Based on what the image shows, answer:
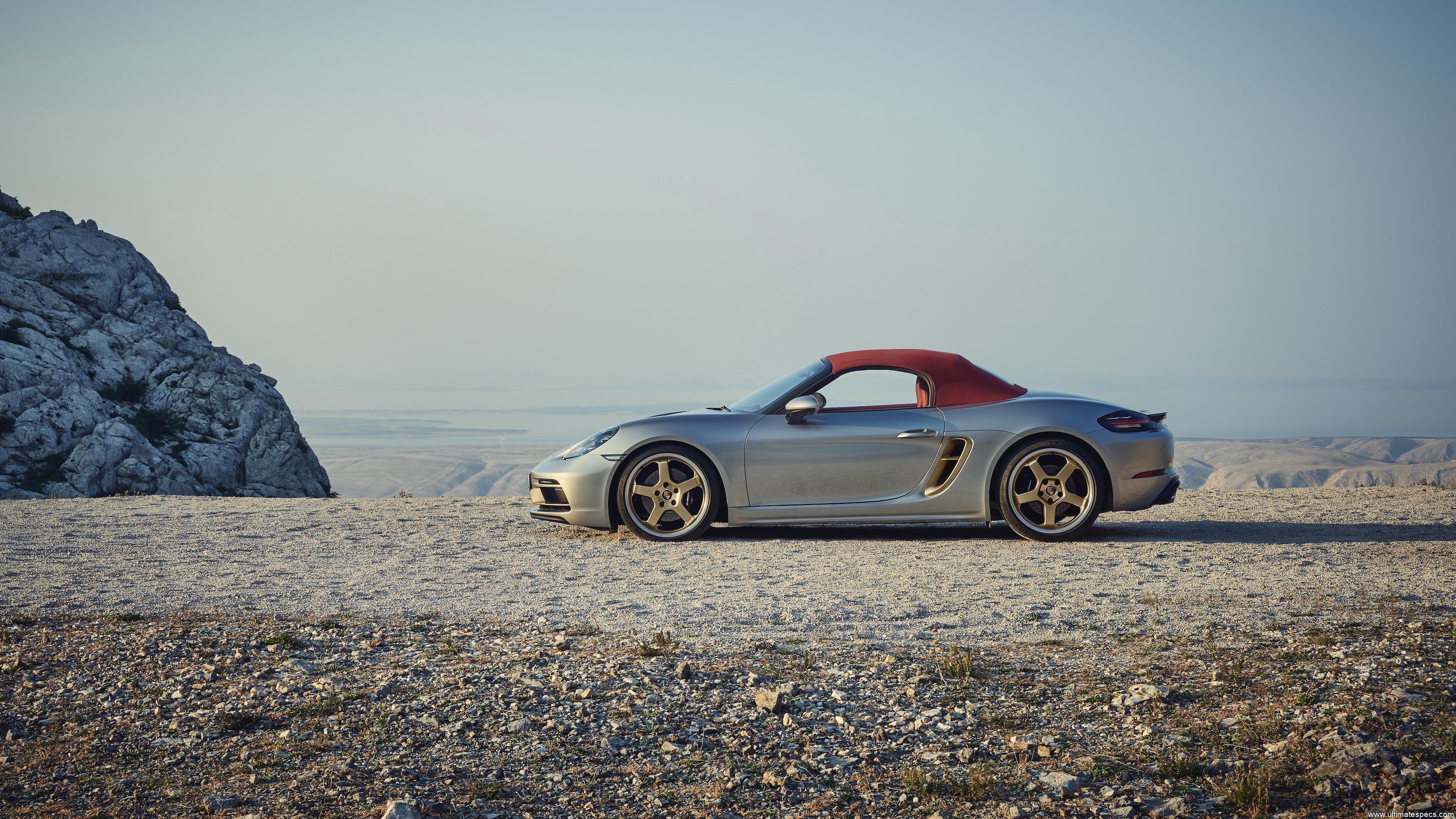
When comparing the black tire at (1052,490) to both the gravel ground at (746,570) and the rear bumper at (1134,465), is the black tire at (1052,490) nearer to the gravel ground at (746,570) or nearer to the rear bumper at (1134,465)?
the rear bumper at (1134,465)

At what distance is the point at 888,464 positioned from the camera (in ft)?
25.9

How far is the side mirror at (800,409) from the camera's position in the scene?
25.8 feet

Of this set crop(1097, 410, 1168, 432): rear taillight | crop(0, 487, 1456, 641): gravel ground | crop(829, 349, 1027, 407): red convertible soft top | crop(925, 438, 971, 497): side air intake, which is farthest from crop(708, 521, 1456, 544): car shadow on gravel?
crop(829, 349, 1027, 407): red convertible soft top

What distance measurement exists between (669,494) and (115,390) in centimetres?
2170

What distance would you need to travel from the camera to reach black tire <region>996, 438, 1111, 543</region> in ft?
26.0

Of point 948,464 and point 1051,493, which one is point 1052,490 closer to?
point 1051,493

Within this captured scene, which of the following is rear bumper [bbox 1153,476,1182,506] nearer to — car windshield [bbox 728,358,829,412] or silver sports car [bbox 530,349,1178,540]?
silver sports car [bbox 530,349,1178,540]

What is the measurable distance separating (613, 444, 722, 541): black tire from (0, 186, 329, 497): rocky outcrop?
16738 millimetres

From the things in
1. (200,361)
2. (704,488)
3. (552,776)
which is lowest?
(552,776)

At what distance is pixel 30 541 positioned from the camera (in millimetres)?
7754

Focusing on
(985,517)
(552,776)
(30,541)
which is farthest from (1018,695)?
(30,541)

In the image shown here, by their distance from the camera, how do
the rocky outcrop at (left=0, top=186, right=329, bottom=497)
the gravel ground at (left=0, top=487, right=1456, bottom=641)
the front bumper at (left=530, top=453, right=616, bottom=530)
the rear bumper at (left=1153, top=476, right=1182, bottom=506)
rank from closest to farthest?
1. the gravel ground at (left=0, top=487, right=1456, bottom=641)
2. the rear bumper at (left=1153, top=476, right=1182, bottom=506)
3. the front bumper at (left=530, top=453, right=616, bottom=530)
4. the rocky outcrop at (left=0, top=186, right=329, bottom=497)

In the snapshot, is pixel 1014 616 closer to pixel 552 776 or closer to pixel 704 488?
pixel 552 776

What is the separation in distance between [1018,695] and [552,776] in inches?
69.4
